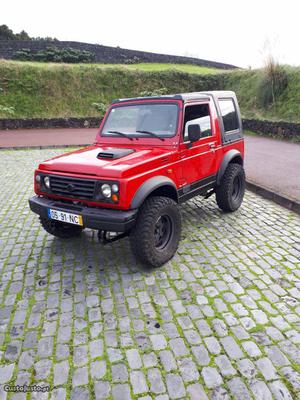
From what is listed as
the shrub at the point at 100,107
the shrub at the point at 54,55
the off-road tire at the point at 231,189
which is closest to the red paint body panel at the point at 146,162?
the off-road tire at the point at 231,189

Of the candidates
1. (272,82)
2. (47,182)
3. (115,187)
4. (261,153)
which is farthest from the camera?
(272,82)

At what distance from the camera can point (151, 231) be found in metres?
3.57

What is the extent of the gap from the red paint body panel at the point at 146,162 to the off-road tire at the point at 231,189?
284 millimetres

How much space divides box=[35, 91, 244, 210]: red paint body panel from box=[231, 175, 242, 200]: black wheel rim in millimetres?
681

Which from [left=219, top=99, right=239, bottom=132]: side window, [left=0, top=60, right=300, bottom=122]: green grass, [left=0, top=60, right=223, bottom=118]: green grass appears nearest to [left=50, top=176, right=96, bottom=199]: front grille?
[left=219, top=99, right=239, bottom=132]: side window

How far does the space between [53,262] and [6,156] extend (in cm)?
856

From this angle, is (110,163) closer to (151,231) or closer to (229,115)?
(151,231)

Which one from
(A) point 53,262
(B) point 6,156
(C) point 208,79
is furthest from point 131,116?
(C) point 208,79

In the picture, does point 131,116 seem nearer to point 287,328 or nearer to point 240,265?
point 240,265

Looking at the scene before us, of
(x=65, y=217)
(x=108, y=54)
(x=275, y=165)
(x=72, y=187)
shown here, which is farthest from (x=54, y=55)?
(x=65, y=217)

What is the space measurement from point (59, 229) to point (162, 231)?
1560 mm

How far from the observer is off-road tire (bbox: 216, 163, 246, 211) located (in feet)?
17.4

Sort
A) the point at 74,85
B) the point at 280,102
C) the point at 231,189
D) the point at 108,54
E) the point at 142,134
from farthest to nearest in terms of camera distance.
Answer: the point at 108,54 → the point at 74,85 → the point at 280,102 → the point at 231,189 → the point at 142,134

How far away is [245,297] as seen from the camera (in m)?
3.28
